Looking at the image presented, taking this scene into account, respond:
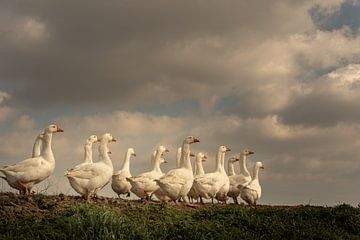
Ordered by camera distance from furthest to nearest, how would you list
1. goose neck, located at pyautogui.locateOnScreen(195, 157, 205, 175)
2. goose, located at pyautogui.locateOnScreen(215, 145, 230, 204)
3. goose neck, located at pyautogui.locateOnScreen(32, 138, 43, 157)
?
goose neck, located at pyautogui.locateOnScreen(195, 157, 205, 175)
goose, located at pyautogui.locateOnScreen(215, 145, 230, 204)
goose neck, located at pyautogui.locateOnScreen(32, 138, 43, 157)

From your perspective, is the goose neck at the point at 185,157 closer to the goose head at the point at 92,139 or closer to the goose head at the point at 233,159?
the goose head at the point at 92,139

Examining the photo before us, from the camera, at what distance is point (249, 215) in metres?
17.3

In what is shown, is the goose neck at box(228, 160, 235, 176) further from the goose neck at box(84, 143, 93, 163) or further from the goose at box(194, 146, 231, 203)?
the goose neck at box(84, 143, 93, 163)

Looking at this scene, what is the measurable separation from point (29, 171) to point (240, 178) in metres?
10.8

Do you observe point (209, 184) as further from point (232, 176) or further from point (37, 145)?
point (37, 145)

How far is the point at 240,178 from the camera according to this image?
998 inches

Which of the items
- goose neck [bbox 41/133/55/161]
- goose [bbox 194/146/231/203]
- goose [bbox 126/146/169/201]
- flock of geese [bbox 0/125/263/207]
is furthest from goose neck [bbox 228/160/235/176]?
goose neck [bbox 41/133/55/161]

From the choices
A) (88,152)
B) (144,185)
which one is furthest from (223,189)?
(88,152)

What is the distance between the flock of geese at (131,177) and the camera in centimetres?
1791

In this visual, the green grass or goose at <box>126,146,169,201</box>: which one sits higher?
goose at <box>126,146,169,201</box>

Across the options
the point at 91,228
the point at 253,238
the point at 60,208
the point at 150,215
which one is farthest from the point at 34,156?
the point at 253,238

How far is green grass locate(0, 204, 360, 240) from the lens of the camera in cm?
1324

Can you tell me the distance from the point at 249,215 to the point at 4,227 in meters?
7.46

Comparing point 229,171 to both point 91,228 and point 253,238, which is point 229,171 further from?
point 91,228
